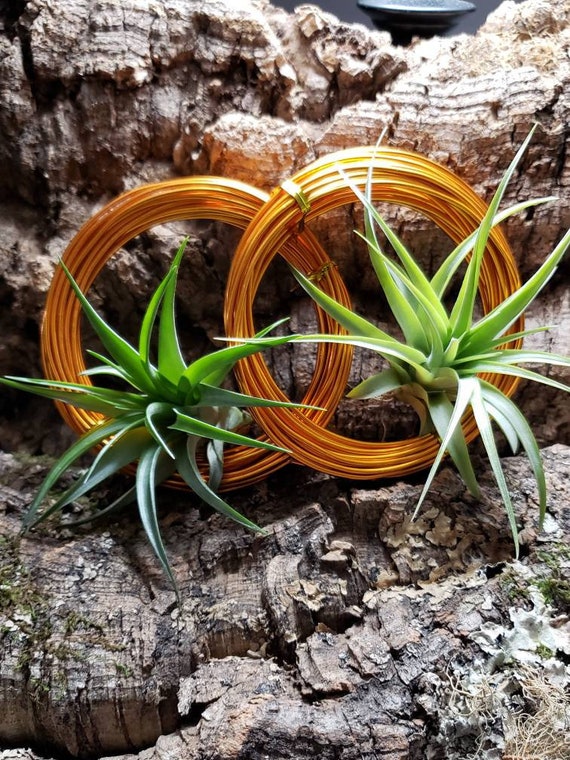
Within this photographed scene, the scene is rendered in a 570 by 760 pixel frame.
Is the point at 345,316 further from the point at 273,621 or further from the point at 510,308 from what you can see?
the point at 273,621

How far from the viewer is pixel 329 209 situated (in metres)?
1.61

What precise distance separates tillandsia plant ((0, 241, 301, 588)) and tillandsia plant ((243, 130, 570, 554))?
0.28 metres

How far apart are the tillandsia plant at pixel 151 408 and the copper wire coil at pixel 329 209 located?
152mm

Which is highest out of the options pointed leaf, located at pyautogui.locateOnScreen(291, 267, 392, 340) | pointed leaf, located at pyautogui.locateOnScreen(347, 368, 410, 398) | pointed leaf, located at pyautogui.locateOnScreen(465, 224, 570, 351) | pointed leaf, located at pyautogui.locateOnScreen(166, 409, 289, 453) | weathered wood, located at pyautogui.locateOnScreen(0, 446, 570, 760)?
pointed leaf, located at pyautogui.locateOnScreen(291, 267, 392, 340)

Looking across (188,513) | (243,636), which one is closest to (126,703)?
(243,636)

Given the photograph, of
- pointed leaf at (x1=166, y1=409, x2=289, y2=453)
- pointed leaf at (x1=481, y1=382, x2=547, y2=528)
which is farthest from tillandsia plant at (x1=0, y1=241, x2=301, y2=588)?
pointed leaf at (x1=481, y1=382, x2=547, y2=528)

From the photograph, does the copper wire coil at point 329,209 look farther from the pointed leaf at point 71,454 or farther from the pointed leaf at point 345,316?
the pointed leaf at point 71,454

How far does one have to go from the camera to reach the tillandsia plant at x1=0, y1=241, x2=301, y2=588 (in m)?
1.38

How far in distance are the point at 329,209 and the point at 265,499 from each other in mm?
746

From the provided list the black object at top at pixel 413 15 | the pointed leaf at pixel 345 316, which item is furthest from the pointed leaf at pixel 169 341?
the black object at top at pixel 413 15

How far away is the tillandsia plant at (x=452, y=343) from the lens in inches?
53.0

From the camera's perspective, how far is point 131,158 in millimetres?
1802

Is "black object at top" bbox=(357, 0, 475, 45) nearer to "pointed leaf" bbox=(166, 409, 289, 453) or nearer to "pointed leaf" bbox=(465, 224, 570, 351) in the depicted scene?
"pointed leaf" bbox=(465, 224, 570, 351)

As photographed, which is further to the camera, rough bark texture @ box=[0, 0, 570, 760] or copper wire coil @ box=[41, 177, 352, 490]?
copper wire coil @ box=[41, 177, 352, 490]
